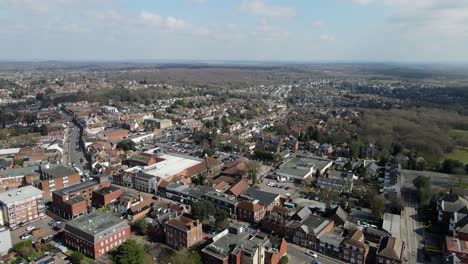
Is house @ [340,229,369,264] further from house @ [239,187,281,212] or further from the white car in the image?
the white car

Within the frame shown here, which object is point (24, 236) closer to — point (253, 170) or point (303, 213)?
point (303, 213)

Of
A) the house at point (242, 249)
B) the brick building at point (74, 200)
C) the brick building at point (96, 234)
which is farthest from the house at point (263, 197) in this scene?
the brick building at point (74, 200)

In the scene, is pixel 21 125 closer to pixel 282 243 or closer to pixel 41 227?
pixel 41 227

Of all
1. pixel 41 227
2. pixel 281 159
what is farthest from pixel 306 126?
pixel 41 227

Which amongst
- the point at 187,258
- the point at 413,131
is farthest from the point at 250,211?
the point at 413,131

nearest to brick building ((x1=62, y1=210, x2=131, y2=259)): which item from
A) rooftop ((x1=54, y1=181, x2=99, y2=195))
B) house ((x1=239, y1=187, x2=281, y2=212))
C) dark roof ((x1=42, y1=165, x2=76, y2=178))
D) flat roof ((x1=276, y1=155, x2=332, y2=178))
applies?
rooftop ((x1=54, y1=181, x2=99, y2=195))

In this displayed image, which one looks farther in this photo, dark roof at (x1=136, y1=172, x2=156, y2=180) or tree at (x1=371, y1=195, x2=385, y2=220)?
dark roof at (x1=136, y1=172, x2=156, y2=180)
